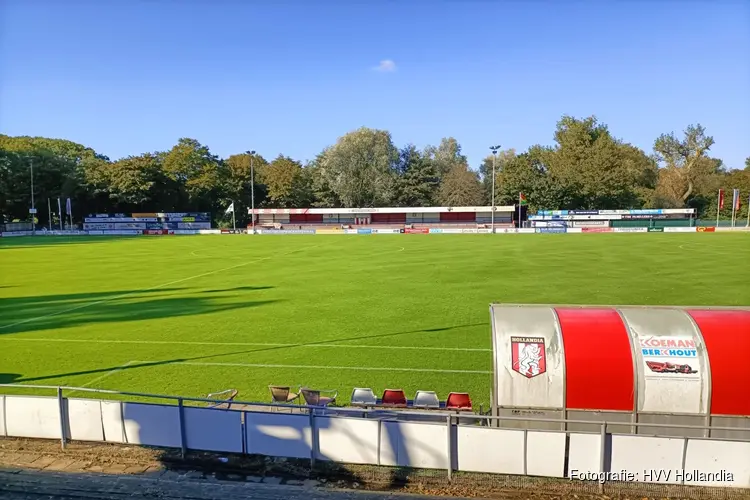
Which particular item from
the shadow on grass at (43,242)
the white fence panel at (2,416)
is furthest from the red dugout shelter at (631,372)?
the shadow on grass at (43,242)

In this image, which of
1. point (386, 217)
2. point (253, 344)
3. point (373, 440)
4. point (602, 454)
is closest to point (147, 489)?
point (373, 440)

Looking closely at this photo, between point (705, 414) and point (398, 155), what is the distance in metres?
106

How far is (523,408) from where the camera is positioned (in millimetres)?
8547

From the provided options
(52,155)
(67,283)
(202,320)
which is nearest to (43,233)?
(52,155)

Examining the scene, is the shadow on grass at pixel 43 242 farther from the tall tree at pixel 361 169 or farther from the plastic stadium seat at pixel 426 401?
the plastic stadium seat at pixel 426 401

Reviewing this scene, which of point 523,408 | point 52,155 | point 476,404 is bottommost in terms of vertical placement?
point 476,404

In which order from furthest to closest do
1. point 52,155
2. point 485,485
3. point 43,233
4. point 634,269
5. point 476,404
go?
point 52,155 → point 43,233 → point 634,269 → point 476,404 → point 485,485

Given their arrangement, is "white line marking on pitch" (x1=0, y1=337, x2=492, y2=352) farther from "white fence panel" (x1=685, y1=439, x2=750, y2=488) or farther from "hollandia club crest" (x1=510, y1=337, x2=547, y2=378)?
"white fence panel" (x1=685, y1=439, x2=750, y2=488)

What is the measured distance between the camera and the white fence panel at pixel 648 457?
771 centimetres

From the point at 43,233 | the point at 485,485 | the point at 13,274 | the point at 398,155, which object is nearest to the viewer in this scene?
the point at 485,485

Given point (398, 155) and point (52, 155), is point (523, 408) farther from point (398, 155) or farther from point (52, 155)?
point (52, 155)

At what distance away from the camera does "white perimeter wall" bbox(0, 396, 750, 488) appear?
25.4ft

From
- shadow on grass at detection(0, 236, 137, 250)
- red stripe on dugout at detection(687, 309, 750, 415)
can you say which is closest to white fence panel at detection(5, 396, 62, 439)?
red stripe on dugout at detection(687, 309, 750, 415)

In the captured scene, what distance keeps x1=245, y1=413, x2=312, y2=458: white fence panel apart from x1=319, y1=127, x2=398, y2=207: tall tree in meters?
97.2
